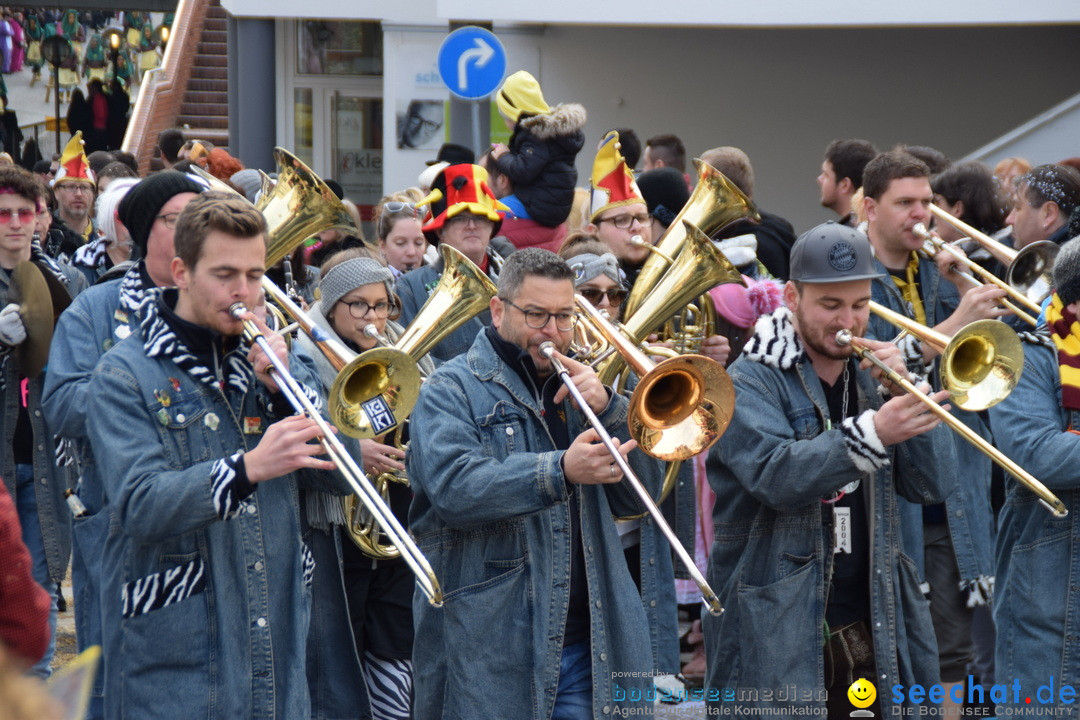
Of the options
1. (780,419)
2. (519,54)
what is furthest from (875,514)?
(519,54)

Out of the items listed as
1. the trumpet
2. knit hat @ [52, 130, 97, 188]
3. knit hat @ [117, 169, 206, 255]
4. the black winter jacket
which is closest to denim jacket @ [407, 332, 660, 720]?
the trumpet

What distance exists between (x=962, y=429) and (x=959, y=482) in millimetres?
1466

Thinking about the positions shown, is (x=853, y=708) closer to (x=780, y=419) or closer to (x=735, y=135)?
(x=780, y=419)

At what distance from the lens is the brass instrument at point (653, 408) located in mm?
3611

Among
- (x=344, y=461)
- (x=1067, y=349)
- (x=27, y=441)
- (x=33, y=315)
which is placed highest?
(x=1067, y=349)

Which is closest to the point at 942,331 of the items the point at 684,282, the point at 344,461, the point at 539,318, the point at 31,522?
the point at 684,282

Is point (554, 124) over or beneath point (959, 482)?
over

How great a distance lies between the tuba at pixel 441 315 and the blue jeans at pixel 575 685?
4.13 feet

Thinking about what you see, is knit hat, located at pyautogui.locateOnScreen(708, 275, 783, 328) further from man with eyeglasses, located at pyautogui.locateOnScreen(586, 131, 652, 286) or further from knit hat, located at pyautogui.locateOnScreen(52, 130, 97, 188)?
knit hat, located at pyautogui.locateOnScreen(52, 130, 97, 188)

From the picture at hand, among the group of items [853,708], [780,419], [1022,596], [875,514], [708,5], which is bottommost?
[853,708]

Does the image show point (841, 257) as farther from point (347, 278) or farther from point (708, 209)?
point (347, 278)

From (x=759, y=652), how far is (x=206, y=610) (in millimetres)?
1646

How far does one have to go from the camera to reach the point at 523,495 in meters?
3.76

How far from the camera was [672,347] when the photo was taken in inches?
238
